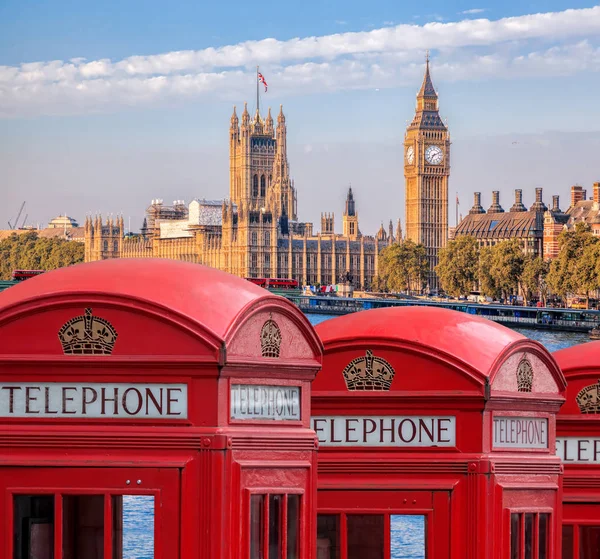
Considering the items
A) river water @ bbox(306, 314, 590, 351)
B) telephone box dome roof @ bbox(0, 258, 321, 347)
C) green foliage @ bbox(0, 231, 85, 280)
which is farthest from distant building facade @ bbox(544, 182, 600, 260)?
telephone box dome roof @ bbox(0, 258, 321, 347)

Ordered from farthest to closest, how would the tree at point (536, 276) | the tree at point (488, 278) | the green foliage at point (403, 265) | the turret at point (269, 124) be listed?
the turret at point (269, 124)
the green foliage at point (403, 265)
the tree at point (488, 278)
the tree at point (536, 276)

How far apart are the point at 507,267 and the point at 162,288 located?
339 ft

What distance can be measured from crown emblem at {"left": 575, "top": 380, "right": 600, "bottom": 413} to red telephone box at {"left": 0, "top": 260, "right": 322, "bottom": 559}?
1808 mm

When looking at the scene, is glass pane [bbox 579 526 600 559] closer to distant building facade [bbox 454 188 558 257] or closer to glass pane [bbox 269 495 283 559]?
glass pane [bbox 269 495 283 559]

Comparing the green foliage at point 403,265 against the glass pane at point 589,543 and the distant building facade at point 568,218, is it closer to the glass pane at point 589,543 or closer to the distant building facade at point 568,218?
the distant building facade at point 568,218

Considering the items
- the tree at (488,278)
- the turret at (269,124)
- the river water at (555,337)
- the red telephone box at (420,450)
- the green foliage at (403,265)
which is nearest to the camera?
the red telephone box at (420,450)

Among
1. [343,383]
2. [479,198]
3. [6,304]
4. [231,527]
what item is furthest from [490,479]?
[479,198]

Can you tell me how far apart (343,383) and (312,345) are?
521 mm

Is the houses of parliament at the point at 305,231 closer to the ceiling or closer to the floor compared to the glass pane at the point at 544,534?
closer to the ceiling

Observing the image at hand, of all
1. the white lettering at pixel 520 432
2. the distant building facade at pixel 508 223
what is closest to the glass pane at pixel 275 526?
the white lettering at pixel 520 432

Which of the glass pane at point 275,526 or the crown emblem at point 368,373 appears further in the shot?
the crown emblem at point 368,373

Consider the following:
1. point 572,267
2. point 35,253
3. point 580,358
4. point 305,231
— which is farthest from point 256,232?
point 580,358

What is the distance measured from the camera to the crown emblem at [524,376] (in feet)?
15.9

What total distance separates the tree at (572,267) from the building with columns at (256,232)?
39756mm
